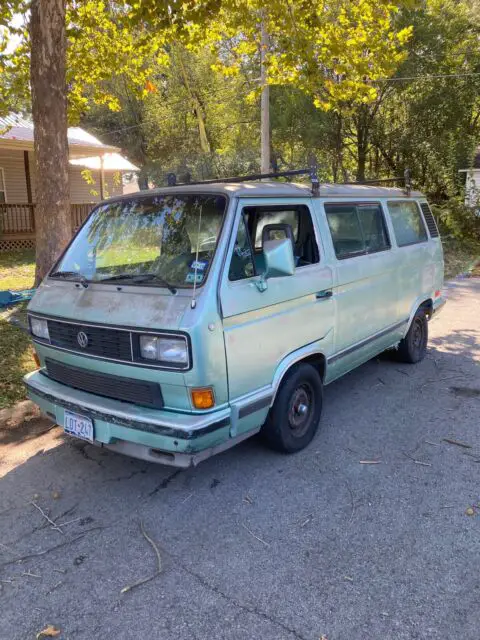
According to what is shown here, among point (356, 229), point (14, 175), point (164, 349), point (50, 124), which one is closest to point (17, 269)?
point (50, 124)

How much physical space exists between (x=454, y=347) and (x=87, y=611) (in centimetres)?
582

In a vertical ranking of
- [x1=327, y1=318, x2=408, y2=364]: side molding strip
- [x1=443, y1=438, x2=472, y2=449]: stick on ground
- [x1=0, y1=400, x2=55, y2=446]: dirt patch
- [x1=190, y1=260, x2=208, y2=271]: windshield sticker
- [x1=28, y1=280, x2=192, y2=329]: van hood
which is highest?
[x1=190, y1=260, x2=208, y2=271]: windshield sticker

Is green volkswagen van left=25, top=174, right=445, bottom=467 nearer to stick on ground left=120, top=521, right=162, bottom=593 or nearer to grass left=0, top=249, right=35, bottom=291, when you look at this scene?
stick on ground left=120, top=521, right=162, bottom=593

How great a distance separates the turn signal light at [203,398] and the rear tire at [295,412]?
2.52ft

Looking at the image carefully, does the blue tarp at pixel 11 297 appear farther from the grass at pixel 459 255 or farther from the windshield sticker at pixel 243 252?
the grass at pixel 459 255

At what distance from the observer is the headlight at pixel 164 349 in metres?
2.95

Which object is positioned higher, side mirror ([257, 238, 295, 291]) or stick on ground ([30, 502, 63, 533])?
side mirror ([257, 238, 295, 291])

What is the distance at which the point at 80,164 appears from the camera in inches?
866

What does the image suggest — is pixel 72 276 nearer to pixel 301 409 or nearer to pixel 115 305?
pixel 115 305

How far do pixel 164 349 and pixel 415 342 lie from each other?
4028 millimetres

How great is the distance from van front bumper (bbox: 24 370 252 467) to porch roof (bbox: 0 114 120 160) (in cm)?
A: 1440

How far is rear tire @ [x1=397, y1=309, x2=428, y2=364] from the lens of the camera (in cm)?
596

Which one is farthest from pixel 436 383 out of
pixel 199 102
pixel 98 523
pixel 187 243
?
pixel 199 102

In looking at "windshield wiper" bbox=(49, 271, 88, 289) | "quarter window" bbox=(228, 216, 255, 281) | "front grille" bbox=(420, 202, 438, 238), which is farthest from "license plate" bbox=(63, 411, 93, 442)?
"front grille" bbox=(420, 202, 438, 238)
